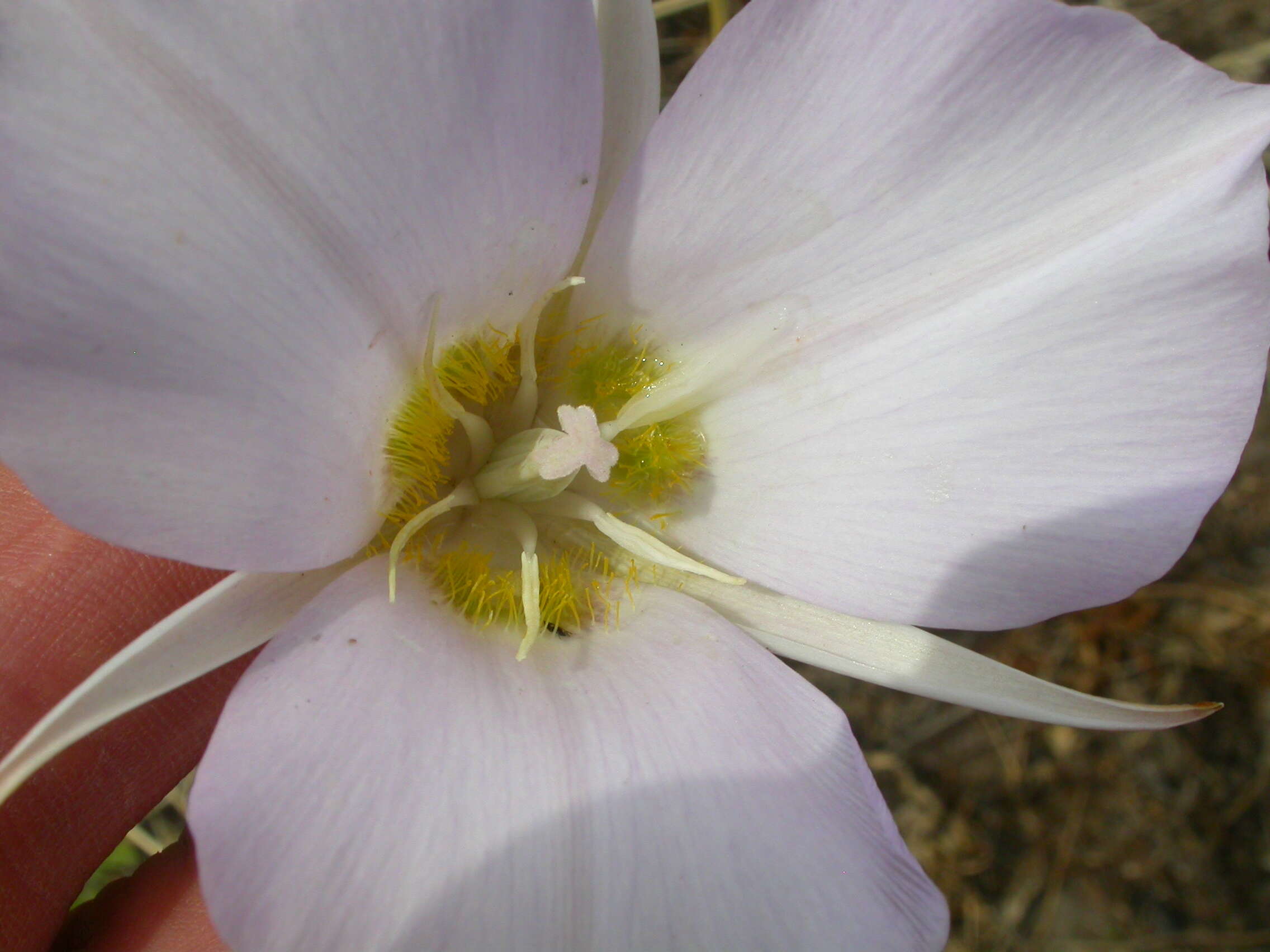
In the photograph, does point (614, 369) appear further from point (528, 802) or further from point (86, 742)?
Answer: point (86, 742)

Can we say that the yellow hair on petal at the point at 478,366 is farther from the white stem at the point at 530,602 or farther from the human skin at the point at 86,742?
the human skin at the point at 86,742

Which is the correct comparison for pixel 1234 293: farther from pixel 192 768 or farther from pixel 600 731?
pixel 192 768

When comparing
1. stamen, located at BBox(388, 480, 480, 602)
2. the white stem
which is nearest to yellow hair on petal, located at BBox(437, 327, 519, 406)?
stamen, located at BBox(388, 480, 480, 602)

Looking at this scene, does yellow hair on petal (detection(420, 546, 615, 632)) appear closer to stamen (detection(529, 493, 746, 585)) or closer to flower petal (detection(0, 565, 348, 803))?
stamen (detection(529, 493, 746, 585))

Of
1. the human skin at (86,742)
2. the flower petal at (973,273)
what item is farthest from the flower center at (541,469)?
the human skin at (86,742)

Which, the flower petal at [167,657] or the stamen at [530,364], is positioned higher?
the flower petal at [167,657]

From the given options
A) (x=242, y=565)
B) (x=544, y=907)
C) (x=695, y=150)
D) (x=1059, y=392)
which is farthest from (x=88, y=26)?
(x=1059, y=392)
